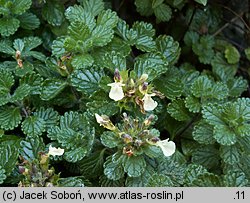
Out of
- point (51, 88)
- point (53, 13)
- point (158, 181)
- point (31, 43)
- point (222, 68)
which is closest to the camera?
point (158, 181)

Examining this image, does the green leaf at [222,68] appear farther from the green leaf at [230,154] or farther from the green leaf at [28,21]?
the green leaf at [28,21]

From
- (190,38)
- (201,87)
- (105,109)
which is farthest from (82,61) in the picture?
(190,38)

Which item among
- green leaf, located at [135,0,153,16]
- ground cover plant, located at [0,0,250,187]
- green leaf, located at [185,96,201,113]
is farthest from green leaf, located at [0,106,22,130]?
green leaf, located at [135,0,153,16]

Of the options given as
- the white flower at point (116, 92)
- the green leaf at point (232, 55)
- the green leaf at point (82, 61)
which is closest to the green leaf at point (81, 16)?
the green leaf at point (82, 61)

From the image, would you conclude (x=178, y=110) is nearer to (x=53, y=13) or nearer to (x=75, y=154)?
(x=75, y=154)

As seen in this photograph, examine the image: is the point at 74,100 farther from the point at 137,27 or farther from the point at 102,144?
the point at 137,27
